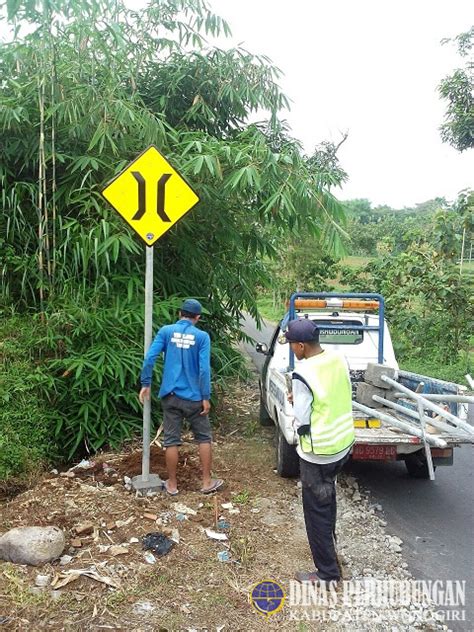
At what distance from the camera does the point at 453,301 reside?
11641mm

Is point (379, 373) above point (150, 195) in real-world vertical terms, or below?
below

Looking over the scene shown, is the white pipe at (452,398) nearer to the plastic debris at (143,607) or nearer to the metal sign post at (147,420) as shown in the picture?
the metal sign post at (147,420)

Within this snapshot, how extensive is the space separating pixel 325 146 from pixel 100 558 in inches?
255

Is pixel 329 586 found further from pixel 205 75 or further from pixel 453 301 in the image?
pixel 453 301

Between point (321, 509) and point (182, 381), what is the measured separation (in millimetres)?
1680

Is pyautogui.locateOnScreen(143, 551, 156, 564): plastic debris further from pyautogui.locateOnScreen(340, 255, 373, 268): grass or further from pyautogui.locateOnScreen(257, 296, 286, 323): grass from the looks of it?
pyautogui.locateOnScreen(257, 296, 286, 323): grass

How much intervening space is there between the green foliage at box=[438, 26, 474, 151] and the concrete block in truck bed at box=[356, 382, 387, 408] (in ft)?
32.1

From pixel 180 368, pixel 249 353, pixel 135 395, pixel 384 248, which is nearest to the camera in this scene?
pixel 180 368

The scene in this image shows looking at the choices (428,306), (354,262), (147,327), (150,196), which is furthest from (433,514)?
(354,262)

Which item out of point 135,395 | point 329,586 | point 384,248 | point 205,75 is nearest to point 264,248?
point 205,75

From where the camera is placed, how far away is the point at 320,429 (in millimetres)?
3621

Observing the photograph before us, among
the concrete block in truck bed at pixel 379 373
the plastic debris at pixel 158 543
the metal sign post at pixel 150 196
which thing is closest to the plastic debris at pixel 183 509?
the plastic debris at pixel 158 543

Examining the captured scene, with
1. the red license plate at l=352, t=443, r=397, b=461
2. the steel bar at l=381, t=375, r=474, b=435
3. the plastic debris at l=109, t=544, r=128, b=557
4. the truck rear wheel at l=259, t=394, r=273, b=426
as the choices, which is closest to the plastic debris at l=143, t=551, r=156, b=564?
the plastic debris at l=109, t=544, r=128, b=557

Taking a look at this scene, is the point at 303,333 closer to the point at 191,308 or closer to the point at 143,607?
the point at 191,308
